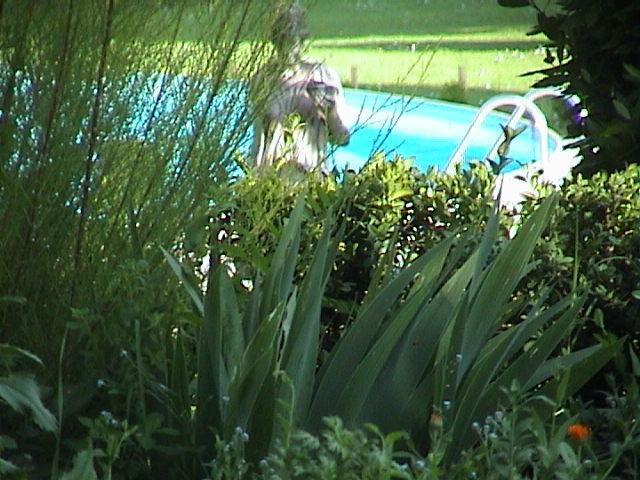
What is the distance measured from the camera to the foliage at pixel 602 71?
12.6 ft

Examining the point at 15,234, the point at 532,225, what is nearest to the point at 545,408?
the point at 532,225

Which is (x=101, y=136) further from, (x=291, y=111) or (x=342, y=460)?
(x=342, y=460)

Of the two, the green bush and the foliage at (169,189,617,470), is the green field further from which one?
the foliage at (169,189,617,470)

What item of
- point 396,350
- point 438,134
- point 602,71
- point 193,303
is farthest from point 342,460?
point 438,134

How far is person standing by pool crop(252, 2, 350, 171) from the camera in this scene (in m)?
2.94

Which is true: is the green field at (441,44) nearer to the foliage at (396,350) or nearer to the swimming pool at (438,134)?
the swimming pool at (438,134)

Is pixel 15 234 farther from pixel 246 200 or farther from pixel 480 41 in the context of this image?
pixel 480 41

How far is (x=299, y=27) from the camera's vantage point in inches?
117

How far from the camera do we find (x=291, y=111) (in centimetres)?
336

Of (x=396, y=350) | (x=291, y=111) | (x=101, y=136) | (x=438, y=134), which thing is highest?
(x=438, y=134)

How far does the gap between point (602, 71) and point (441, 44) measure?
529 inches

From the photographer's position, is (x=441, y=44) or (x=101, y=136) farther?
(x=441, y=44)

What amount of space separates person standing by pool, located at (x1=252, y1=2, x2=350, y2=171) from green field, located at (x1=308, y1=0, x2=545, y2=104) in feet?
43.7

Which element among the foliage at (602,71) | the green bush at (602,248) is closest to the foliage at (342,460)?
the green bush at (602,248)
